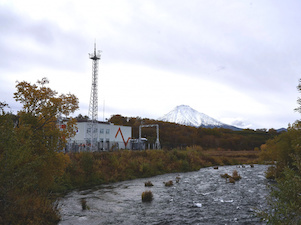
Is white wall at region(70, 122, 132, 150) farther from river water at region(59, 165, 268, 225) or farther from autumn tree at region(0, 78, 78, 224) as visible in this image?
A: autumn tree at region(0, 78, 78, 224)

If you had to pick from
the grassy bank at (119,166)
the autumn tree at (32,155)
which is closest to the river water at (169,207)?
the autumn tree at (32,155)

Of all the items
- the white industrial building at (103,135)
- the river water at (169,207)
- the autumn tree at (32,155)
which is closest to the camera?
the autumn tree at (32,155)

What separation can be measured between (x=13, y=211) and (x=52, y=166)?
Answer: 365cm

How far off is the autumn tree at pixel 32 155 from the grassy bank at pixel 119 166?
2.75 metres

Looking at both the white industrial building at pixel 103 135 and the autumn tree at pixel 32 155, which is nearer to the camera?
the autumn tree at pixel 32 155

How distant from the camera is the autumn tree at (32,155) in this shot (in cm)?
867

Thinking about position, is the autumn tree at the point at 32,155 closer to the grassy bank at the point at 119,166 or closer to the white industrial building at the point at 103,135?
the grassy bank at the point at 119,166

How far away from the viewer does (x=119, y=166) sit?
2686 cm

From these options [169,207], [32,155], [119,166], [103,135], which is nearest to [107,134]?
[103,135]

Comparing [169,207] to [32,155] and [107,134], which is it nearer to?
[32,155]

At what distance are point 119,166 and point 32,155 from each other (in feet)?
52.7

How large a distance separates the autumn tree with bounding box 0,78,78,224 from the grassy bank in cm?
275

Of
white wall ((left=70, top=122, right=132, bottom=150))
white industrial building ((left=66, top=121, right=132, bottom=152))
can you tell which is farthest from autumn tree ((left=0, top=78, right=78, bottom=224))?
white wall ((left=70, top=122, right=132, bottom=150))

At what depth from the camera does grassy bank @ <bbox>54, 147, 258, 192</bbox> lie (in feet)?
71.4
